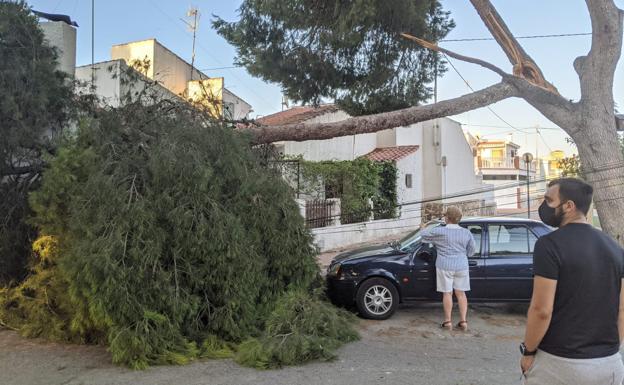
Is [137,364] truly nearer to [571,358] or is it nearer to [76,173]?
[76,173]

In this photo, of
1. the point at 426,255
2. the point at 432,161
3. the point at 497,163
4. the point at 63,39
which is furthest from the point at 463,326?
the point at 497,163

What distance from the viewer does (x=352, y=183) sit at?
1700 centimetres

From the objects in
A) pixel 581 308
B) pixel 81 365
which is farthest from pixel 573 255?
pixel 81 365

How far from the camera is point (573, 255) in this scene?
98.4 inches

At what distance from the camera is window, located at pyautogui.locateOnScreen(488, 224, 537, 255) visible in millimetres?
7434

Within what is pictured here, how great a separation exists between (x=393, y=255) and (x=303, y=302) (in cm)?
191

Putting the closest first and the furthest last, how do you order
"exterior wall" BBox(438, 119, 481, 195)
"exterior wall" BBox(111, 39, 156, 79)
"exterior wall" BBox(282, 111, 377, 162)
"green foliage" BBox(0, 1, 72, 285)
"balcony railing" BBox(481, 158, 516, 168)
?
"green foliage" BBox(0, 1, 72, 285) → "exterior wall" BBox(111, 39, 156, 79) → "exterior wall" BBox(282, 111, 377, 162) → "exterior wall" BBox(438, 119, 481, 195) → "balcony railing" BBox(481, 158, 516, 168)

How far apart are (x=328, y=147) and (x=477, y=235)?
14.1m

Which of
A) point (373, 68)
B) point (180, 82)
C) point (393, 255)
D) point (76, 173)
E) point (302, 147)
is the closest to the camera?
point (76, 173)

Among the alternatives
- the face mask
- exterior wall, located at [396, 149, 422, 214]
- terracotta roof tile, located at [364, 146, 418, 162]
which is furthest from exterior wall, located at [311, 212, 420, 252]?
the face mask

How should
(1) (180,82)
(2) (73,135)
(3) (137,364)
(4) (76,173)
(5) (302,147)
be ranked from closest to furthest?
1. (3) (137,364)
2. (4) (76,173)
3. (2) (73,135)
4. (1) (180,82)
5. (5) (302,147)

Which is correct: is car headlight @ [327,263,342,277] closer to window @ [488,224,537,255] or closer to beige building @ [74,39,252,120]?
window @ [488,224,537,255]

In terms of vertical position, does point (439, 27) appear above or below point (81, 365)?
above

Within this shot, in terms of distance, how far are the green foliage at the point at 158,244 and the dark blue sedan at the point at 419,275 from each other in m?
0.98
